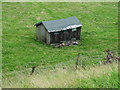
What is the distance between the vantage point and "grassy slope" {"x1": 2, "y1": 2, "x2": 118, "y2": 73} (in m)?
20.0

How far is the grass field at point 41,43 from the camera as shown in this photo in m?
19.8

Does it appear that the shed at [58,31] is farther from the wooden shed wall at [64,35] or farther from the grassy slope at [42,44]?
the grassy slope at [42,44]

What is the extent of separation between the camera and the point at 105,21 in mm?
33344

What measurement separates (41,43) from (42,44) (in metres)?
0.35

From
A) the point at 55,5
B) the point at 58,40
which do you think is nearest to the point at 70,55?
the point at 58,40

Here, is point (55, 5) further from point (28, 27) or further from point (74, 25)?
point (74, 25)

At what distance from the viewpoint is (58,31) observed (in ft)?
79.0

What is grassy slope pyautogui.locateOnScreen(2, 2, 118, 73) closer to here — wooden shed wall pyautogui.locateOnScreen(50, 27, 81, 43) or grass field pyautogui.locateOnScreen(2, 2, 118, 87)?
grass field pyautogui.locateOnScreen(2, 2, 118, 87)

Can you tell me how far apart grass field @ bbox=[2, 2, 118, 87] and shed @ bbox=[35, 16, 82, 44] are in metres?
0.90

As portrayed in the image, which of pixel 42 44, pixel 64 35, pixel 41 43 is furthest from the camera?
pixel 64 35

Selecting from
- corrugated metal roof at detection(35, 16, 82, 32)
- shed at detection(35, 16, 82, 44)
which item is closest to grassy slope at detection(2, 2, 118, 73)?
shed at detection(35, 16, 82, 44)

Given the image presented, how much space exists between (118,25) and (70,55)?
1293cm

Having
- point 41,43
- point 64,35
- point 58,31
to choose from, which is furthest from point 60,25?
point 41,43

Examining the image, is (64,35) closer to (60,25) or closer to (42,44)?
(60,25)
